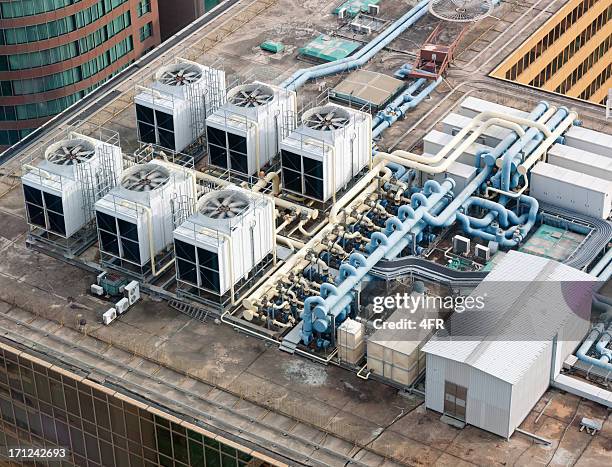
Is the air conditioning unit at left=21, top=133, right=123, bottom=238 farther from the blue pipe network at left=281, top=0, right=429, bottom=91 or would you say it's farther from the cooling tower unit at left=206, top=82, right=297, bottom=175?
the blue pipe network at left=281, top=0, right=429, bottom=91

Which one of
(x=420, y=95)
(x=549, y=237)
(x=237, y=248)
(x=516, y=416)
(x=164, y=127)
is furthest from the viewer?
(x=420, y=95)

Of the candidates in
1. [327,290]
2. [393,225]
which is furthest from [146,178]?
[393,225]

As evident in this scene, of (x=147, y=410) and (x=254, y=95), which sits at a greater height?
(x=254, y=95)

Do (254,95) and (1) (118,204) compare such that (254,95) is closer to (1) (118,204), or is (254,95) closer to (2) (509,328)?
(1) (118,204)

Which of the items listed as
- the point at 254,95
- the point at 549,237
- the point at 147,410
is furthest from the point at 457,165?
the point at 147,410

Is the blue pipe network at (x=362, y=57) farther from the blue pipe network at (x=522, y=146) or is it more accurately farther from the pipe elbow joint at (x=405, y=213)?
the pipe elbow joint at (x=405, y=213)

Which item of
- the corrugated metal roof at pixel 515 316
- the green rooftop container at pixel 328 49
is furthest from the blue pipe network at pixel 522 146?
the green rooftop container at pixel 328 49
